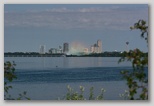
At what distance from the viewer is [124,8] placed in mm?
14055

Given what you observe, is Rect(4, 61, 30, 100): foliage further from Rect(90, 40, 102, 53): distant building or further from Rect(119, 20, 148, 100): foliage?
Rect(119, 20, 148, 100): foliage

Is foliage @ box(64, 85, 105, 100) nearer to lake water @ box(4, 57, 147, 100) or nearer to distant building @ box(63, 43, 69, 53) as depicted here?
lake water @ box(4, 57, 147, 100)

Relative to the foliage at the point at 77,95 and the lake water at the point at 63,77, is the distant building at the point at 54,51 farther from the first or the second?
the foliage at the point at 77,95

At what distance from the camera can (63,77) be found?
14070 millimetres

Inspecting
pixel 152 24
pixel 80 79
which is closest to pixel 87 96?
pixel 80 79

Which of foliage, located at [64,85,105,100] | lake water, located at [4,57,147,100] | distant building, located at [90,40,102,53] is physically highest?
distant building, located at [90,40,102,53]

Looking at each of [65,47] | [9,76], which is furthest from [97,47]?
[9,76]

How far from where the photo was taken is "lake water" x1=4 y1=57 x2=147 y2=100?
1403 cm

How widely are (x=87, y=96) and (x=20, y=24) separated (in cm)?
107

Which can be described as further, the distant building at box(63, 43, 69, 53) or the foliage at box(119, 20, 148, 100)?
the distant building at box(63, 43, 69, 53)

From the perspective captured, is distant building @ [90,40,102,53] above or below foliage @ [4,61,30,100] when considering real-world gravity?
above

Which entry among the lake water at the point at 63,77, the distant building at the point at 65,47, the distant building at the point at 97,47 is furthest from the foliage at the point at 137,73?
the distant building at the point at 65,47

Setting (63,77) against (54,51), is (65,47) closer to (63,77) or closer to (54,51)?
(54,51)

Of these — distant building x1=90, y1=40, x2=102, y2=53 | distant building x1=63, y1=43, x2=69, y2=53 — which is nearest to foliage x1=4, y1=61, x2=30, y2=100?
distant building x1=63, y1=43, x2=69, y2=53
